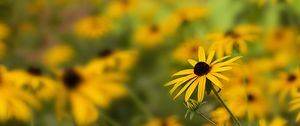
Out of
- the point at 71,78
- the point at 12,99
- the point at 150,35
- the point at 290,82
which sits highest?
the point at 150,35

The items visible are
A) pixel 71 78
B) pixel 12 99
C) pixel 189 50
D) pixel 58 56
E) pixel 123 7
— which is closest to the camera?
pixel 12 99

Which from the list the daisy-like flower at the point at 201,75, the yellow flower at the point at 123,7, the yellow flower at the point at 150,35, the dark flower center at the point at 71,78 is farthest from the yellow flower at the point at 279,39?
the daisy-like flower at the point at 201,75

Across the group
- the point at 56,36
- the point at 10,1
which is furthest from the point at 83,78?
the point at 10,1

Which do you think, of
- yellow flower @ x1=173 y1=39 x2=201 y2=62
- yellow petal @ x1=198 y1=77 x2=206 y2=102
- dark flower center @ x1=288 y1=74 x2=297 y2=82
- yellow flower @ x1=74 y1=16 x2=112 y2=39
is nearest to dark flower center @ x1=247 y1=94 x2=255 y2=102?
dark flower center @ x1=288 y1=74 x2=297 y2=82

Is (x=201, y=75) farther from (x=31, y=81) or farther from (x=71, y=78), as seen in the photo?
(x=71, y=78)

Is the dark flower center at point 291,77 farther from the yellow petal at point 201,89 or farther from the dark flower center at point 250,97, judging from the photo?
the yellow petal at point 201,89

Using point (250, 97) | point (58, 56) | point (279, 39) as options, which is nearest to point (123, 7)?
point (58, 56)

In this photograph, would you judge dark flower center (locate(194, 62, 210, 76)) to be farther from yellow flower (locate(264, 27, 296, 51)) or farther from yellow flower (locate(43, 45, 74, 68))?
yellow flower (locate(43, 45, 74, 68))
